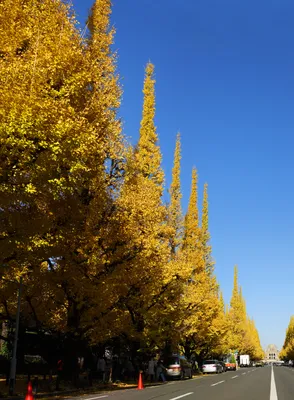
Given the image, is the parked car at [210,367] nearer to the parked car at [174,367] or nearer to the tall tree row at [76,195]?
the tall tree row at [76,195]

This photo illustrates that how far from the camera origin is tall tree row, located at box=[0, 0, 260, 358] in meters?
10.6

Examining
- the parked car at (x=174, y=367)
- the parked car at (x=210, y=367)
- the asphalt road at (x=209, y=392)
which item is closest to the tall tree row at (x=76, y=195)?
the parked car at (x=174, y=367)

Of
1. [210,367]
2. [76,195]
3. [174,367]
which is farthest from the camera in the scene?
[210,367]

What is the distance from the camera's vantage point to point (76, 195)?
55.9ft

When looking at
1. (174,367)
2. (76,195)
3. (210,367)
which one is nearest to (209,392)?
(76,195)

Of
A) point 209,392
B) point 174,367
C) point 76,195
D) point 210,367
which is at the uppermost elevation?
point 76,195

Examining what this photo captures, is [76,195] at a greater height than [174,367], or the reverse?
[76,195]

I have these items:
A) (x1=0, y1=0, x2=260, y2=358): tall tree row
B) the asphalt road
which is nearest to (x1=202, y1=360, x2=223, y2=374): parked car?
(x1=0, y1=0, x2=260, y2=358): tall tree row

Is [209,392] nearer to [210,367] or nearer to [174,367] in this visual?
[174,367]

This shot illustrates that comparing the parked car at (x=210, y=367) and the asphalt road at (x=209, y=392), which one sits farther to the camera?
the parked car at (x=210, y=367)

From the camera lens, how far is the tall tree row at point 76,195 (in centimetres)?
1060

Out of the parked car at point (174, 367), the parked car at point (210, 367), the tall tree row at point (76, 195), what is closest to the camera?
the tall tree row at point (76, 195)

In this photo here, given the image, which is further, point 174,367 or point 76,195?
point 174,367

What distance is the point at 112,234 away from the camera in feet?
61.0
